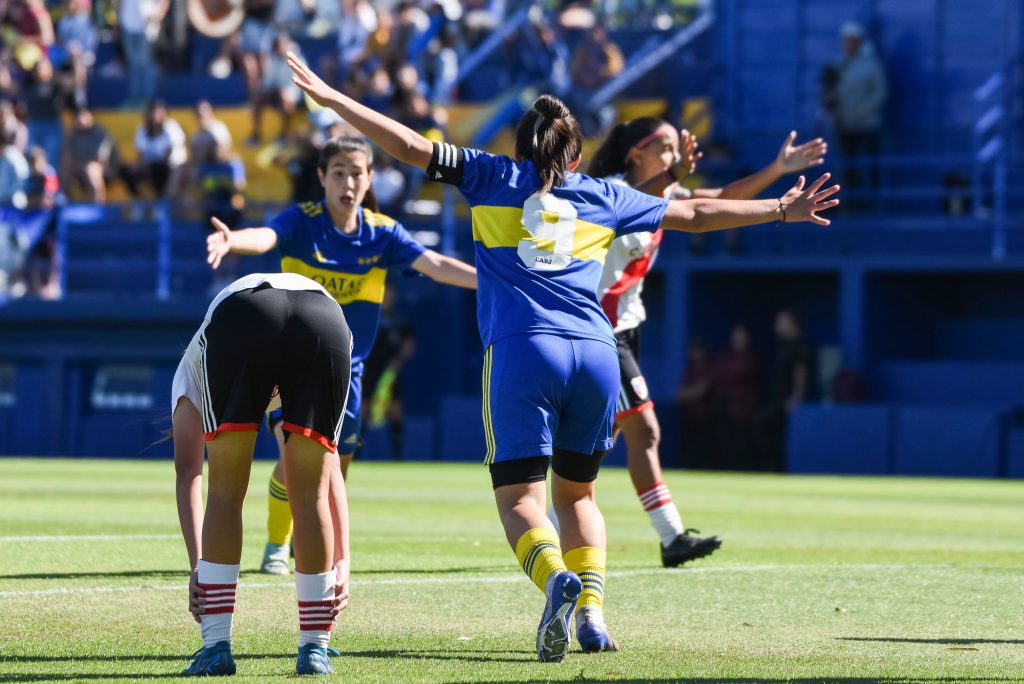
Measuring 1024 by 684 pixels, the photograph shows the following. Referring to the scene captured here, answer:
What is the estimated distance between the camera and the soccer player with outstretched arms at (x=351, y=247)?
8.74m

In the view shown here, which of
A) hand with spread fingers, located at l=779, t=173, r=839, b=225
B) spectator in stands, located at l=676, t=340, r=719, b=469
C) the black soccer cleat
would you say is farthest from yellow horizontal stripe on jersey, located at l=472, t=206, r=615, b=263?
spectator in stands, located at l=676, t=340, r=719, b=469

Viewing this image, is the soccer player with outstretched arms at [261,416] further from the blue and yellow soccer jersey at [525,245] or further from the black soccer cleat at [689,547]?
the black soccer cleat at [689,547]

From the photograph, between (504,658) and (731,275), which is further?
(731,275)

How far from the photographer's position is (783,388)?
79.9 feet

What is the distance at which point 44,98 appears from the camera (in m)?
30.8

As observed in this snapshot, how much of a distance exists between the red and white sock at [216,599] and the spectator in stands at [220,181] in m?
20.3

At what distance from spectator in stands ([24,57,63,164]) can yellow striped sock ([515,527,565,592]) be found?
25.4 metres

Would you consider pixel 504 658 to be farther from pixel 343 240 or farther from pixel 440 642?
pixel 343 240

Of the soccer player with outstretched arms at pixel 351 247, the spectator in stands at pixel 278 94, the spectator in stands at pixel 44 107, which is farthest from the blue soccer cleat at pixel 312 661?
the spectator in stands at pixel 44 107

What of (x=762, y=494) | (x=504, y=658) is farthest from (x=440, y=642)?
(x=762, y=494)

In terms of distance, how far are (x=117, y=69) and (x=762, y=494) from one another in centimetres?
1788

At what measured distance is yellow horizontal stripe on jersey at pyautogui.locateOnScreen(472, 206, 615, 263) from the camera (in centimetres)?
681

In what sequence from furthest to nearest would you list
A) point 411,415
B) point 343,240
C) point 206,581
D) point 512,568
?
point 411,415 → point 512,568 → point 343,240 → point 206,581

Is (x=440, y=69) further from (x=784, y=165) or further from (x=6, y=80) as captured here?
(x=784, y=165)
